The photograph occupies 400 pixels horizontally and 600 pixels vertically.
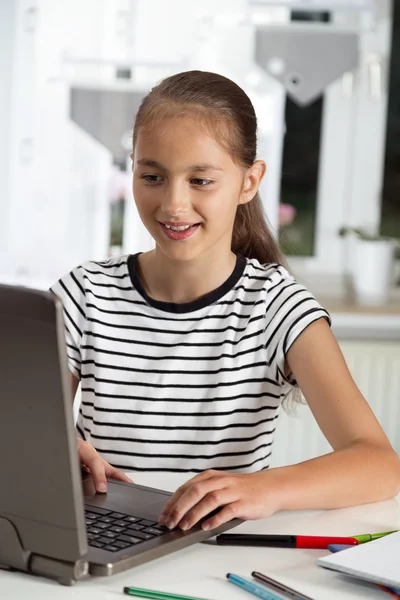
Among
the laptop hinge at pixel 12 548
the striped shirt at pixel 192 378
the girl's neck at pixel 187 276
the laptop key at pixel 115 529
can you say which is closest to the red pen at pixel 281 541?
the laptop key at pixel 115 529

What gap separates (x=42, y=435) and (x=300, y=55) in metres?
2.44

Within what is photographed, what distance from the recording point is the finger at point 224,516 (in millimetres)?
1033

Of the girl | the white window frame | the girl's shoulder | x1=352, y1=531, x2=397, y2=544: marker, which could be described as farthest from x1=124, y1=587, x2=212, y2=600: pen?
the white window frame

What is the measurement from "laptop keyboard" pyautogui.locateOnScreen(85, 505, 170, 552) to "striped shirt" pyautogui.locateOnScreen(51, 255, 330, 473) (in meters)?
0.45

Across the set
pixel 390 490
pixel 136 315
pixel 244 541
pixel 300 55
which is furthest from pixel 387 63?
pixel 244 541

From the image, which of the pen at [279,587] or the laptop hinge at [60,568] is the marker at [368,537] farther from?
the laptop hinge at [60,568]

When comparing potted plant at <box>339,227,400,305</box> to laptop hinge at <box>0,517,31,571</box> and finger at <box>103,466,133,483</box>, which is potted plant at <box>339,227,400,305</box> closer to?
finger at <box>103,466,133,483</box>

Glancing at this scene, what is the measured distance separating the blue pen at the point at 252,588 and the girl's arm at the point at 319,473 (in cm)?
10

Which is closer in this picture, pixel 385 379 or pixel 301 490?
pixel 301 490

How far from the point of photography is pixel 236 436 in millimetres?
1516

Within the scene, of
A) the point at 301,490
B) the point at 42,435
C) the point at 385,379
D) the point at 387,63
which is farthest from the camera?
the point at 387,63

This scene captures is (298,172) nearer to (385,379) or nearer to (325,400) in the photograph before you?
(385,379)

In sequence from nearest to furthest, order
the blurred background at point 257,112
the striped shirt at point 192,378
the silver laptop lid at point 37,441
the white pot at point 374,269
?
the silver laptop lid at point 37,441, the striped shirt at point 192,378, the blurred background at point 257,112, the white pot at point 374,269

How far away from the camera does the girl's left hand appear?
103 cm
